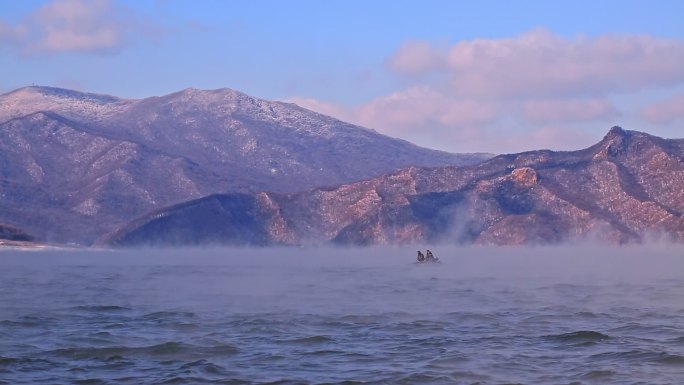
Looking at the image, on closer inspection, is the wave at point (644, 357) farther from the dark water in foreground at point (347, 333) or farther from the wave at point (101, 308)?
the wave at point (101, 308)

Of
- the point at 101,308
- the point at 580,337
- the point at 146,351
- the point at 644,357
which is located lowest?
the point at 146,351

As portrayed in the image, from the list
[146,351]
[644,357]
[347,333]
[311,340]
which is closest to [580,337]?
[644,357]

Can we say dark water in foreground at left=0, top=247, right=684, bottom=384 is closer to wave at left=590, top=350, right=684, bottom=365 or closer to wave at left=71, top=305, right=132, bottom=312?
wave at left=590, top=350, right=684, bottom=365

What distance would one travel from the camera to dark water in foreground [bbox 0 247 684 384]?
105ft

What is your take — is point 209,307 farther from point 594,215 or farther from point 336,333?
point 594,215

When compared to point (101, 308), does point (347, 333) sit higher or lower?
lower

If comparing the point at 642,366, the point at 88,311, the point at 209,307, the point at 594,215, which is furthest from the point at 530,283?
the point at 594,215

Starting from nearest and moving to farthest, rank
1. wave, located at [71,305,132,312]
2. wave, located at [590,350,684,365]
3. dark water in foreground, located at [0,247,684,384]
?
dark water in foreground, located at [0,247,684,384] → wave, located at [590,350,684,365] → wave, located at [71,305,132,312]

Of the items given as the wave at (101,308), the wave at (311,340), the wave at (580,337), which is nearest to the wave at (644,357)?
the wave at (580,337)

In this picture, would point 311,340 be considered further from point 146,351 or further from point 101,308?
point 101,308

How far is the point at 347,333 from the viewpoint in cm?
4138

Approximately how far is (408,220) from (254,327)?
157 metres

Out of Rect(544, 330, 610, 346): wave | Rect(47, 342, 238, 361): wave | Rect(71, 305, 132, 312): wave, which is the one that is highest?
Rect(71, 305, 132, 312): wave

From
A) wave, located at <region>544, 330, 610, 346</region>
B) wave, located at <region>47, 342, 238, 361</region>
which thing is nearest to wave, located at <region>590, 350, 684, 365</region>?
wave, located at <region>544, 330, 610, 346</region>
